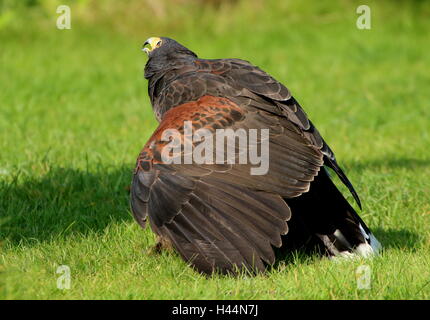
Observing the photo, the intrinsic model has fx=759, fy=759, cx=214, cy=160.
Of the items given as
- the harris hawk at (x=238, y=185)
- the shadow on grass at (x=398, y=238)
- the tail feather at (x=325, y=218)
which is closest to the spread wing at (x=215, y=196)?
the harris hawk at (x=238, y=185)

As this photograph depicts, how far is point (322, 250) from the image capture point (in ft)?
16.5

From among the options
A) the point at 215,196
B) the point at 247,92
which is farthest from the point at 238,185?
the point at 247,92

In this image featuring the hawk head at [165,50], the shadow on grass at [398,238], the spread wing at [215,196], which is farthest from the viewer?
the hawk head at [165,50]

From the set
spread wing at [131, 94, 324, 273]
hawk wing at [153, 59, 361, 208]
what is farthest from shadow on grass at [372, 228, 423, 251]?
spread wing at [131, 94, 324, 273]

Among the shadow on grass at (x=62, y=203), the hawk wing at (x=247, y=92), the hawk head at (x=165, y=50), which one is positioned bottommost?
the shadow on grass at (x=62, y=203)

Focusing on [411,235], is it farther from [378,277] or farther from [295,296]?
[295,296]

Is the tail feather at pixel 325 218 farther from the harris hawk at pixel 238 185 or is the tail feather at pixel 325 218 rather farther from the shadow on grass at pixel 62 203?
the shadow on grass at pixel 62 203

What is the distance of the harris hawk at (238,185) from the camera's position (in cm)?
443

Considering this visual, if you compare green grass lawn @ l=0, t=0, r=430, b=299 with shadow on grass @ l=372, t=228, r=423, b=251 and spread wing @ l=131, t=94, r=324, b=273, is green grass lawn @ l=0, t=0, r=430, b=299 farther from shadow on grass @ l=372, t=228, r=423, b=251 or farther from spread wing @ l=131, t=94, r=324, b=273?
spread wing @ l=131, t=94, r=324, b=273

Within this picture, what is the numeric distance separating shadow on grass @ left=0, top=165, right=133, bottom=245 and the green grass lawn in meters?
0.02

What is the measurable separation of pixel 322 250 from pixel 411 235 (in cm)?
81

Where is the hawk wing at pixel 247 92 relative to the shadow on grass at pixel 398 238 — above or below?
above

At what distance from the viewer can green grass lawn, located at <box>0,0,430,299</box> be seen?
4.43 m

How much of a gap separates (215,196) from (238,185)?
158 millimetres
